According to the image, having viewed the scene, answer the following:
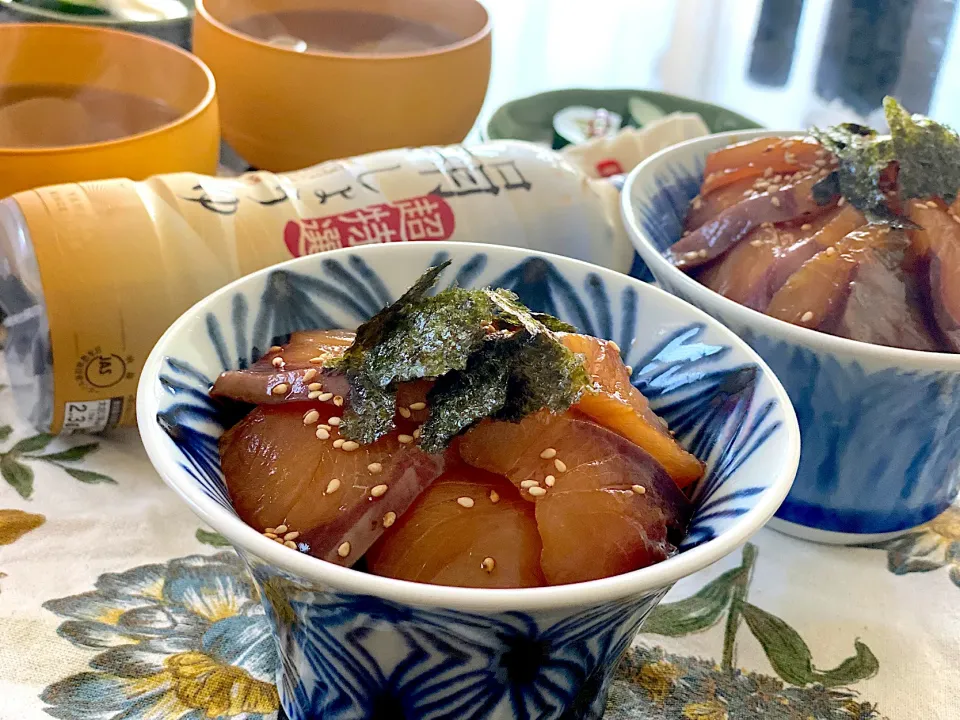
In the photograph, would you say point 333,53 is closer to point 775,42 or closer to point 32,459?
point 32,459

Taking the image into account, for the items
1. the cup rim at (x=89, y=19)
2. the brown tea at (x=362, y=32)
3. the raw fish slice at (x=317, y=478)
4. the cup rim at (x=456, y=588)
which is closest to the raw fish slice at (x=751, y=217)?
the cup rim at (x=456, y=588)

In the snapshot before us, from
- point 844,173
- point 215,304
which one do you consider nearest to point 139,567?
point 215,304

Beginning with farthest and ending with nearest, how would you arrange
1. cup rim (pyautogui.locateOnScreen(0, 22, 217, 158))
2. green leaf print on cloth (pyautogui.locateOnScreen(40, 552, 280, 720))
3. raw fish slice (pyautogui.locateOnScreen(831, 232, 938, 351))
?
cup rim (pyautogui.locateOnScreen(0, 22, 217, 158))
raw fish slice (pyautogui.locateOnScreen(831, 232, 938, 351))
green leaf print on cloth (pyautogui.locateOnScreen(40, 552, 280, 720))

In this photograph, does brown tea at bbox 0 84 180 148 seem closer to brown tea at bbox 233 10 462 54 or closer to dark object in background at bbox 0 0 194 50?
dark object in background at bbox 0 0 194 50

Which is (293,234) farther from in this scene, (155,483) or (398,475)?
(398,475)

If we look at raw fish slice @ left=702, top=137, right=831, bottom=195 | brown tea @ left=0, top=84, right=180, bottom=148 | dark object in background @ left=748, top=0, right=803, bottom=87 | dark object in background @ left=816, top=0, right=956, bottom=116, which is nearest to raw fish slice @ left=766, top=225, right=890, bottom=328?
raw fish slice @ left=702, top=137, right=831, bottom=195
